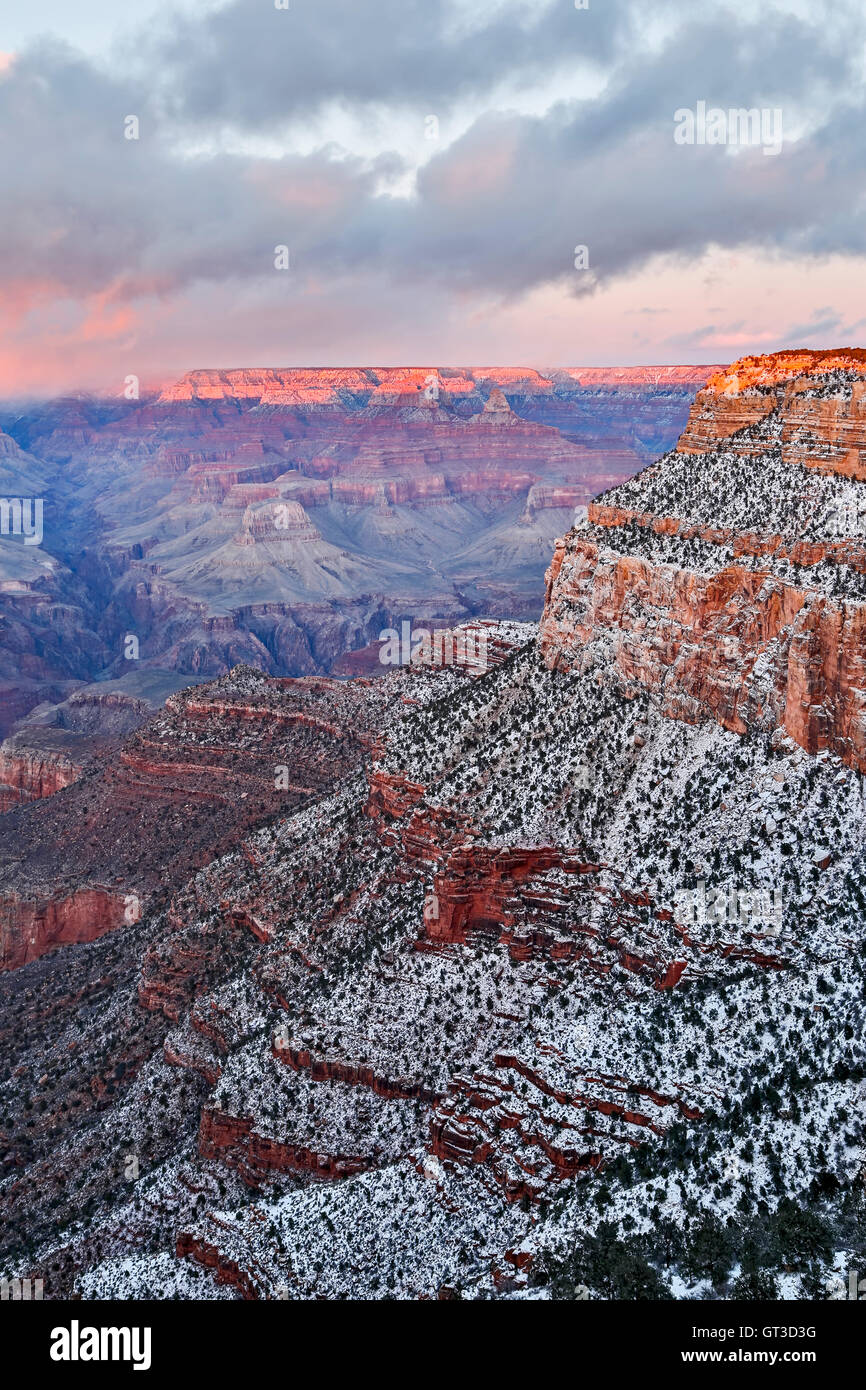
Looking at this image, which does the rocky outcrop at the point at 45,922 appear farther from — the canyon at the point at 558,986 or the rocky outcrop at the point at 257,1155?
the rocky outcrop at the point at 257,1155

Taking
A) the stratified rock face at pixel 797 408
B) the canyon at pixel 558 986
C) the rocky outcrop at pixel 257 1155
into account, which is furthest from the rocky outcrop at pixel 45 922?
the stratified rock face at pixel 797 408

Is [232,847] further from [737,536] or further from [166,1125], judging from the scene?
[737,536]

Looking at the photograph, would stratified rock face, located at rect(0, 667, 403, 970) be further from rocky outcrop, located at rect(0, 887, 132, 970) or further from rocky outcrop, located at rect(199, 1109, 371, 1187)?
rocky outcrop, located at rect(199, 1109, 371, 1187)

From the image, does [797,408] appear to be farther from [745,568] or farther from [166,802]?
[166,802]

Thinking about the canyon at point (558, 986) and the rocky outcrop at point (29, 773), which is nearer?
the canyon at point (558, 986)

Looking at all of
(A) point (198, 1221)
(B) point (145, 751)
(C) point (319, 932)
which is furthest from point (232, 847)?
(A) point (198, 1221)

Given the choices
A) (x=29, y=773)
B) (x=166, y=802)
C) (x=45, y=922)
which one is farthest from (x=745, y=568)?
(x=29, y=773)
